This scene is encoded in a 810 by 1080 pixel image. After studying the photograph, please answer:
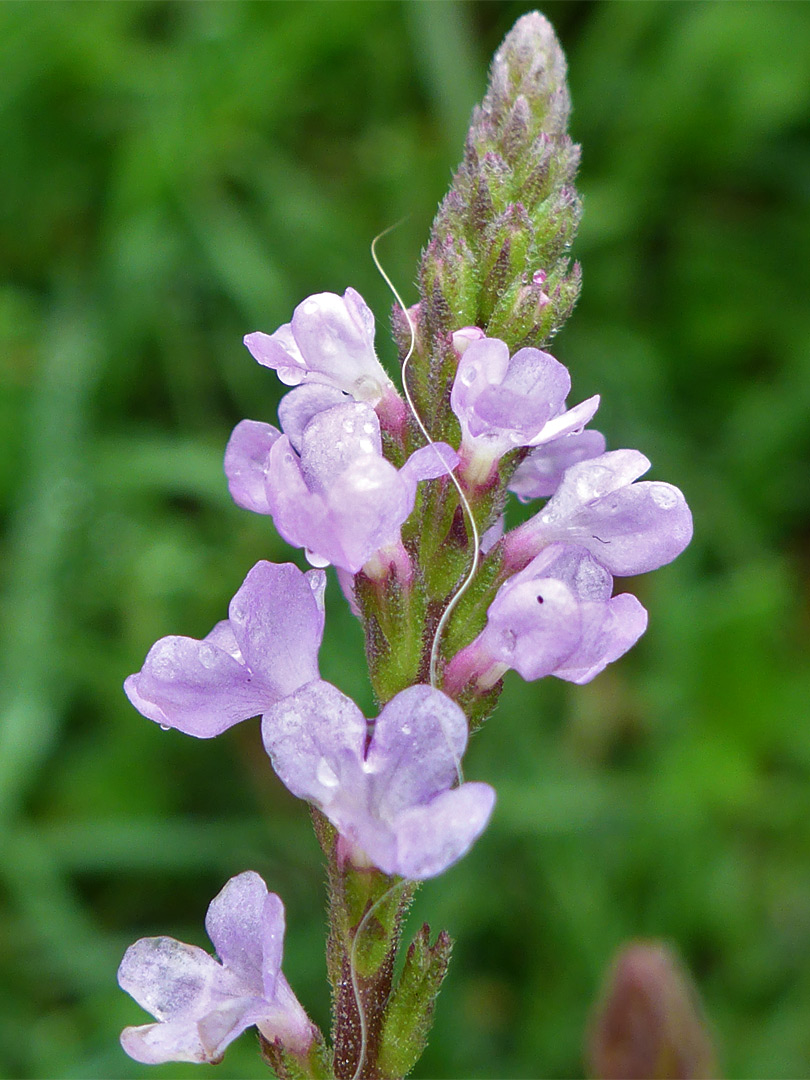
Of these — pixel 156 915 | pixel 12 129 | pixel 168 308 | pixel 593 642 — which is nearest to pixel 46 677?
pixel 156 915

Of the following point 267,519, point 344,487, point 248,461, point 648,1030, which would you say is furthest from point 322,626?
point 267,519

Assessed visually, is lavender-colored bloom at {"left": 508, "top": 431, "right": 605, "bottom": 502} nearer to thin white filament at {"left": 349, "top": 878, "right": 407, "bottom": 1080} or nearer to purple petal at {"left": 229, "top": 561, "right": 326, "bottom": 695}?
purple petal at {"left": 229, "top": 561, "right": 326, "bottom": 695}

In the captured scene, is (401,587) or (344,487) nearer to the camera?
(344,487)

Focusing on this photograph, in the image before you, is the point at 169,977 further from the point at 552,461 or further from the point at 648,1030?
the point at 648,1030

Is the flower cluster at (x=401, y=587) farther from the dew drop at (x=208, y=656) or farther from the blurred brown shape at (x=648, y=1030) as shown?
the blurred brown shape at (x=648, y=1030)

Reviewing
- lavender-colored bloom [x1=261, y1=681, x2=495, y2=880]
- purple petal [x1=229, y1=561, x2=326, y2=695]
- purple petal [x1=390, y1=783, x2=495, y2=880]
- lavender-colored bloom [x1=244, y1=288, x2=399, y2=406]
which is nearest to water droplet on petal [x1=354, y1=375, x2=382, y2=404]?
lavender-colored bloom [x1=244, y1=288, x2=399, y2=406]

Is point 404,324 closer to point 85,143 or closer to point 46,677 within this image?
point 46,677

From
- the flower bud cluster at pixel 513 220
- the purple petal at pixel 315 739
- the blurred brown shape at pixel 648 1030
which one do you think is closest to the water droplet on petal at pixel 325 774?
the purple petal at pixel 315 739
